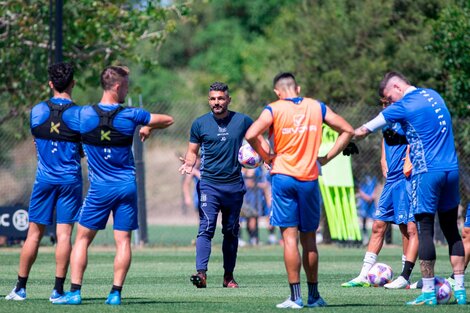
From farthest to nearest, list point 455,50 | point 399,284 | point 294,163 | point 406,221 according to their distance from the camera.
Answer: point 455,50, point 406,221, point 399,284, point 294,163

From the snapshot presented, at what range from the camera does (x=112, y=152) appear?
10.1 meters

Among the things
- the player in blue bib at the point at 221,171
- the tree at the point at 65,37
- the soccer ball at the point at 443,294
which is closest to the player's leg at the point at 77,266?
the player in blue bib at the point at 221,171

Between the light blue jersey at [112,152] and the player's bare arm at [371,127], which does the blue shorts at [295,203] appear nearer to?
the player's bare arm at [371,127]

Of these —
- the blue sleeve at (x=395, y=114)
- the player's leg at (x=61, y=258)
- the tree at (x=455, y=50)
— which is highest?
the tree at (x=455, y=50)

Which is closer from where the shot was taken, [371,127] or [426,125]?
[371,127]

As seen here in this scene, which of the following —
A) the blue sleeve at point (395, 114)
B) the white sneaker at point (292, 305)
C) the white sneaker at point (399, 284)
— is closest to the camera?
the white sneaker at point (292, 305)

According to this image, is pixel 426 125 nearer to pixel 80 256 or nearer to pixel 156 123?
pixel 156 123

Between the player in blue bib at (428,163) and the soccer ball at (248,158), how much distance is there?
8.20 ft

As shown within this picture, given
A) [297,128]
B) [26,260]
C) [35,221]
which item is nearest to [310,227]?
[297,128]

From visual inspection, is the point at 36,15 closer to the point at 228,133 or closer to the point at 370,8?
the point at 370,8

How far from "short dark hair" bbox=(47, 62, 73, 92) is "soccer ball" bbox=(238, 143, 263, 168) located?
2.79m

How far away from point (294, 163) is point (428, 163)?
1.33m

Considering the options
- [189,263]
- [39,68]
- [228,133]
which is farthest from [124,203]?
[39,68]

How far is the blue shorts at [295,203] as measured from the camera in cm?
988
